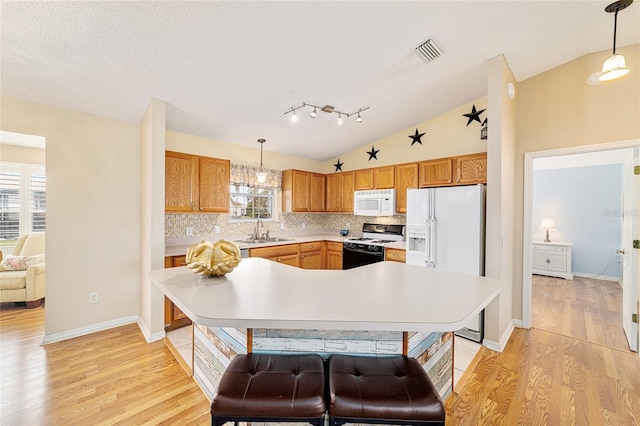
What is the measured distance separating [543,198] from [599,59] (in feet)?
13.0

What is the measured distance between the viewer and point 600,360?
2488 mm

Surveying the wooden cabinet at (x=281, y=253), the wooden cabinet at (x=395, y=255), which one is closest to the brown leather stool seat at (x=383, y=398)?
the wooden cabinet at (x=395, y=255)

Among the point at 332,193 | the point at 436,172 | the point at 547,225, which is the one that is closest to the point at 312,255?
the point at 332,193

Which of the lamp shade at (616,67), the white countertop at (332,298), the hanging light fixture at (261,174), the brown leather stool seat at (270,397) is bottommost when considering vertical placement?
the brown leather stool seat at (270,397)

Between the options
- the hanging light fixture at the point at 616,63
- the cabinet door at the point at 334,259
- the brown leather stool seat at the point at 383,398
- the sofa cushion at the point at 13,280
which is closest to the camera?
the brown leather stool seat at the point at 383,398

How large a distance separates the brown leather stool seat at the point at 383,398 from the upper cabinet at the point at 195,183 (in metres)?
2.93

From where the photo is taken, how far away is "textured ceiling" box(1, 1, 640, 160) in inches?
72.1

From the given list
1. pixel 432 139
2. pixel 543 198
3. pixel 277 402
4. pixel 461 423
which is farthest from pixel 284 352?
pixel 543 198

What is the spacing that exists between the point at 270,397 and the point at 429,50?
112 inches

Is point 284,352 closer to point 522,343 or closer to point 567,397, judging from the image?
point 567,397

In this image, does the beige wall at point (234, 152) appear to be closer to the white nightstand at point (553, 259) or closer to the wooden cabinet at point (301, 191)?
the wooden cabinet at point (301, 191)

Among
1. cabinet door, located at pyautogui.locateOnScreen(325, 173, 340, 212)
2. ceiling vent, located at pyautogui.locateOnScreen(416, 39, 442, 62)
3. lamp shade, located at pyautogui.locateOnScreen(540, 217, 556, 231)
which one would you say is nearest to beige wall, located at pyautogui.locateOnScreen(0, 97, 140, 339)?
cabinet door, located at pyautogui.locateOnScreen(325, 173, 340, 212)

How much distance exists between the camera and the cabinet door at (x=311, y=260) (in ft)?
14.3

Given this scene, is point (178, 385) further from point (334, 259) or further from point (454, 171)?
point (454, 171)
